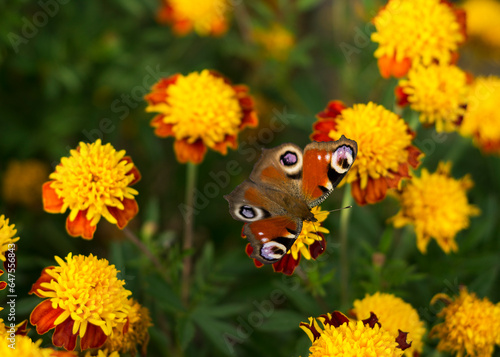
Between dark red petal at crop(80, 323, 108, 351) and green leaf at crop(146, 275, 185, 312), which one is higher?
green leaf at crop(146, 275, 185, 312)

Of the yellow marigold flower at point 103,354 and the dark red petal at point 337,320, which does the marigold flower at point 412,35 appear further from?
the yellow marigold flower at point 103,354

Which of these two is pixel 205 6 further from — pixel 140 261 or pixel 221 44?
pixel 140 261

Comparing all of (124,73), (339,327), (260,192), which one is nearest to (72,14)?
(124,73)

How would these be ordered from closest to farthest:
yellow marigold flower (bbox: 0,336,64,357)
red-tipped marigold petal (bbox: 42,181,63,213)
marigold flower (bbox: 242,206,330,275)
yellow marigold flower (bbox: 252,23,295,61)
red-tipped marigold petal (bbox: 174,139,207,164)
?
yellow marigold flower (bbox: 0,336,64,357), marigold flower (bbox: 242,206,330,275), red-tipped marigold petal (bbox: 42,181,63,213), red-tipped marigold petal (bbox: 174,139,207,164), yellow marigold flower (bbox: 252,23,295,61)

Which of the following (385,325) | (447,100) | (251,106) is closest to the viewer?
(385,325)

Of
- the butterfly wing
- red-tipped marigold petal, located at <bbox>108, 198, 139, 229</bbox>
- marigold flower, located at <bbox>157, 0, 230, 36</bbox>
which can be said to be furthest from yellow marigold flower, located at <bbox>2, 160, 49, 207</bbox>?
the butterfly wing

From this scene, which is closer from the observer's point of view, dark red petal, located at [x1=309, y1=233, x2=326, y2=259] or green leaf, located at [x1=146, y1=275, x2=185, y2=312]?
dark red petal, located at [x1=309, y1=233, x2=326, y2=259]

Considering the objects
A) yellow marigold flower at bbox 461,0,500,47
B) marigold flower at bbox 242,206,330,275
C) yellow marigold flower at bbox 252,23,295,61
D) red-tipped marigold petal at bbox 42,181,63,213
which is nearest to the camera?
marigold flower at bbox 242,206,330,275

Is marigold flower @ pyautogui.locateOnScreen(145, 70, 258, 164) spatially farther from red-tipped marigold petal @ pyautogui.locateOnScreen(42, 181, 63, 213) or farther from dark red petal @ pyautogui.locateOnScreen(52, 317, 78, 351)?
dark red petal @ pyautogui.locateOnScreen(52, 317, 78, 351)
